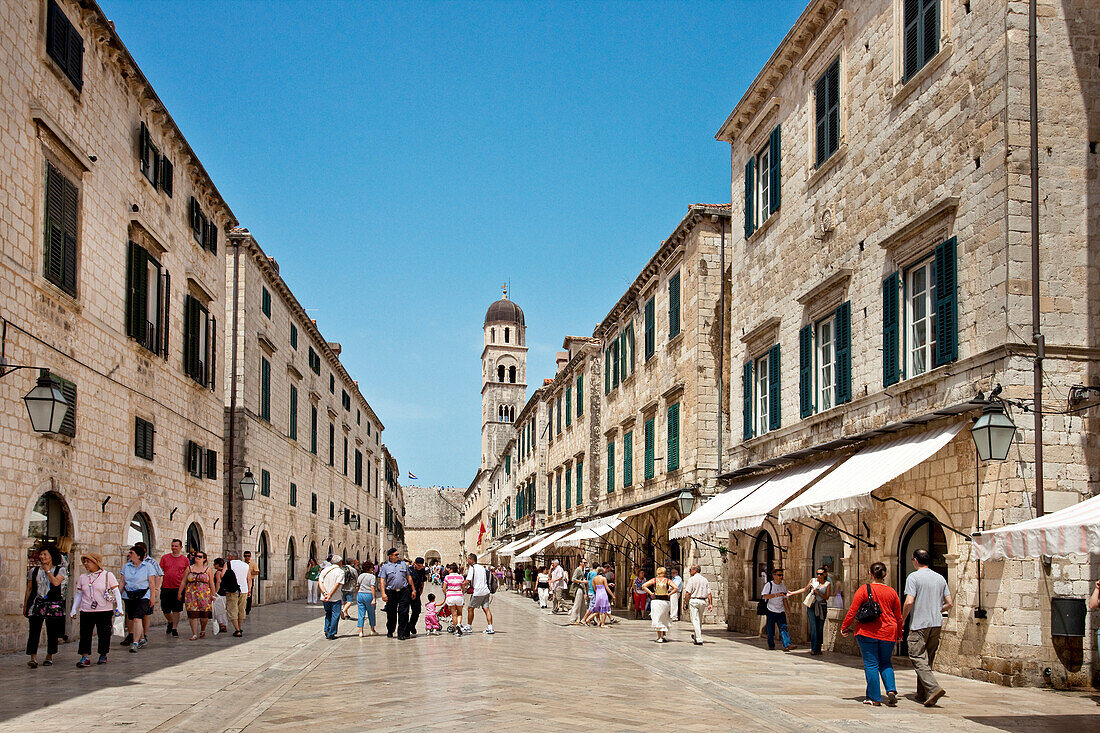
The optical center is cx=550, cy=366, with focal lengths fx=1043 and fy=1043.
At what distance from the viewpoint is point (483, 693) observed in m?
11.0

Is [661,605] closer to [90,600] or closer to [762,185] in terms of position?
[762,185]

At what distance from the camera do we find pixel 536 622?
85.9 ft

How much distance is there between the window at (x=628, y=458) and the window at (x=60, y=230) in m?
18.3

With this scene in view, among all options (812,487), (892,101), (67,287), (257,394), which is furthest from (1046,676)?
(257,394)

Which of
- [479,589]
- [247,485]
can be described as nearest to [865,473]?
[479,589]

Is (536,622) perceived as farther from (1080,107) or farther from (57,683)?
(1080,107)

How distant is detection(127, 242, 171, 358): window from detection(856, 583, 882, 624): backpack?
1439cm

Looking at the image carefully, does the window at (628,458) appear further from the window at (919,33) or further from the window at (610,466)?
the window at (919,33)

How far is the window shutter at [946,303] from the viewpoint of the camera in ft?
42.9

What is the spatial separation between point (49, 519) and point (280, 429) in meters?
18.7

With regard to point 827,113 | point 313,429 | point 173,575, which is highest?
point 827,113

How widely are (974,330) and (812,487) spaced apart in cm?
375

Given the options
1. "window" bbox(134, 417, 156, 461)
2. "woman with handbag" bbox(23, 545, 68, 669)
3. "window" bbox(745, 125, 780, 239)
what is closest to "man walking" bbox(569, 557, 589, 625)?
"window" bbox(745, 125, 780, 239)

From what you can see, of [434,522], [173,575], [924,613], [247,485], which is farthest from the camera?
[434,522]
